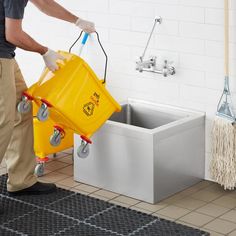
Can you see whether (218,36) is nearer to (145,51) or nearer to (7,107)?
(145,51)

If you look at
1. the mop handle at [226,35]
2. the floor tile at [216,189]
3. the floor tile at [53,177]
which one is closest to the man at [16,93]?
the floor tile at [53,177]

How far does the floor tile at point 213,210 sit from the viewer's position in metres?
4.10

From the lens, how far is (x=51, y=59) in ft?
13.2

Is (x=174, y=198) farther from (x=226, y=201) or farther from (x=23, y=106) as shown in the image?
(x=23, y=106)

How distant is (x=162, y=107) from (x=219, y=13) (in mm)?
779

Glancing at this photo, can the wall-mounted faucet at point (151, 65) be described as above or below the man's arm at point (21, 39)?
below

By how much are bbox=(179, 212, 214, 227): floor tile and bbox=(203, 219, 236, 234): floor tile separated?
39 mm

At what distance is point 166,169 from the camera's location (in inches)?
169

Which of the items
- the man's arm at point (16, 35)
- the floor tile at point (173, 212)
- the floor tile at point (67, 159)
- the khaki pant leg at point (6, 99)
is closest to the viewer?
the man's arm at point (16, 35)

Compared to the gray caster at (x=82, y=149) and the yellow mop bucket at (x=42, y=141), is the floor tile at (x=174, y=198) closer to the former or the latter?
the gray caster at (x=82, y=149)

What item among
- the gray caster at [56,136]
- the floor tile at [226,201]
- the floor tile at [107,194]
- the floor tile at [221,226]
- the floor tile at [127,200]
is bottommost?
the floor tile at [221,226]

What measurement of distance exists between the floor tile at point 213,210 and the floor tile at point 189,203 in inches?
1.6

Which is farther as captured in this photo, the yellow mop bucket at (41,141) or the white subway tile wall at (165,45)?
the yellow mop bucket at (41,141)

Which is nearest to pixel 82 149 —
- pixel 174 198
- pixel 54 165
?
pixel 174 198
